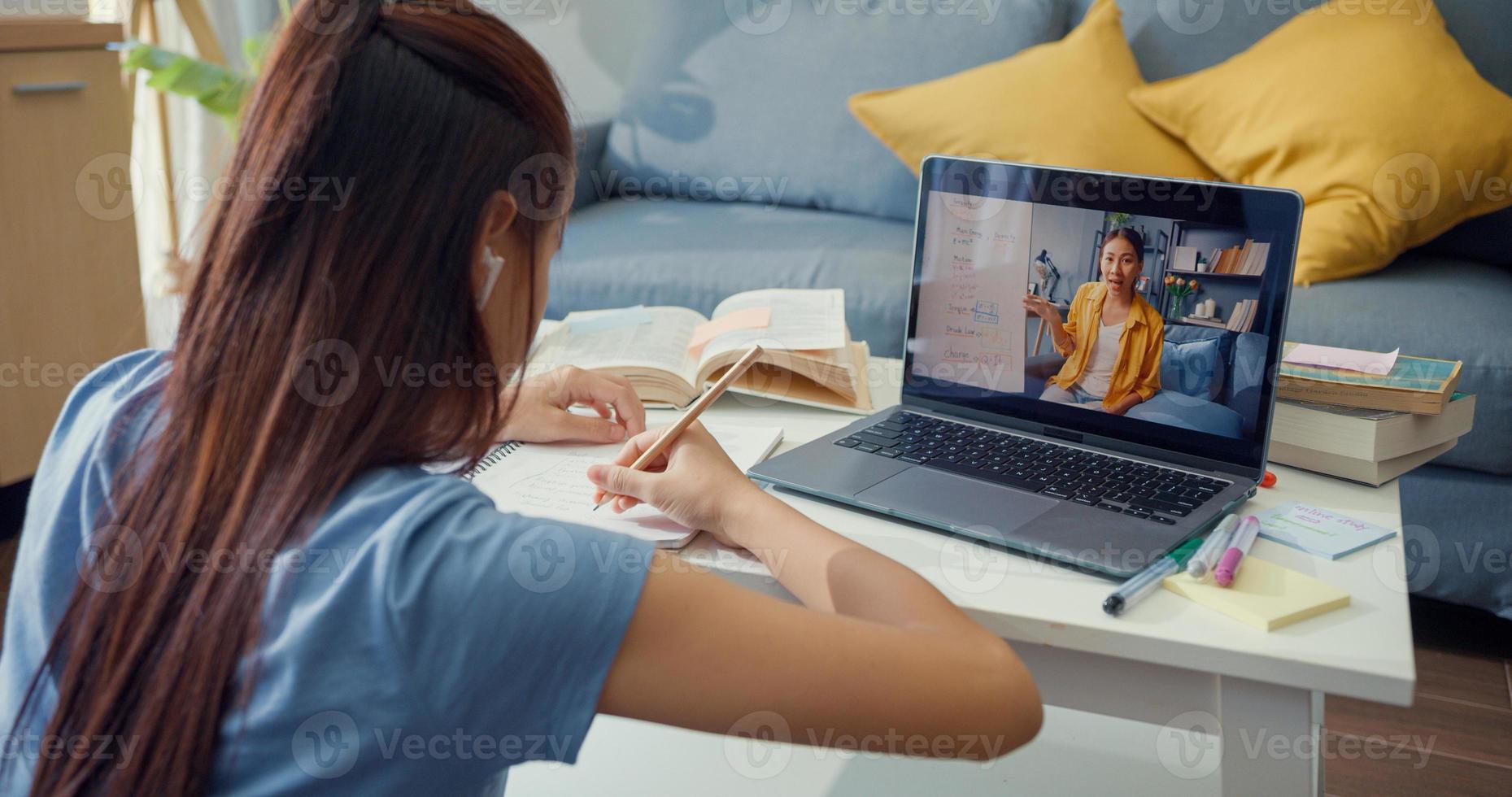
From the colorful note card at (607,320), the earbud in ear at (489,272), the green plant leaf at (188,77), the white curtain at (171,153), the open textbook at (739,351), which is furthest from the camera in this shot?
the white curtain at (171,153)

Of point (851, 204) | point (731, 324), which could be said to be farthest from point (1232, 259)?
point (851, 204)

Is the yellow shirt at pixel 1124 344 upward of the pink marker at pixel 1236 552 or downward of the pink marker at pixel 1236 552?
upward

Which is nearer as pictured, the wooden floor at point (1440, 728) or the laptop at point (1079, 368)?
the laptop at point (1079, 368)

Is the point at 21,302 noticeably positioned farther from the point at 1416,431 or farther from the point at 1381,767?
the point at 1381,767

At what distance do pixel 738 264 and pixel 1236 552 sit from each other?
4.35ft

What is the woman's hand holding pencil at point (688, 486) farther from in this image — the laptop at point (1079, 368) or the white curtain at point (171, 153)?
the white curtain at point (171, 153)

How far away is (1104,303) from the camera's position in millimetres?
989

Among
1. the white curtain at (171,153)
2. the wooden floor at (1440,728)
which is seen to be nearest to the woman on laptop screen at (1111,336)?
the wooden floor at (1440,728)

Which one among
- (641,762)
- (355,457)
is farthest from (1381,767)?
(355,457)

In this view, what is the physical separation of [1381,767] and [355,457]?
1370 millimetres

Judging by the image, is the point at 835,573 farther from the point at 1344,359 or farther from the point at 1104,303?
the point at 1344,359

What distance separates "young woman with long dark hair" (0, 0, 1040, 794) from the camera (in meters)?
0.52

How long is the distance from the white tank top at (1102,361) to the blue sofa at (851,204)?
855 mm

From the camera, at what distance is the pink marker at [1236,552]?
0.78 metres
